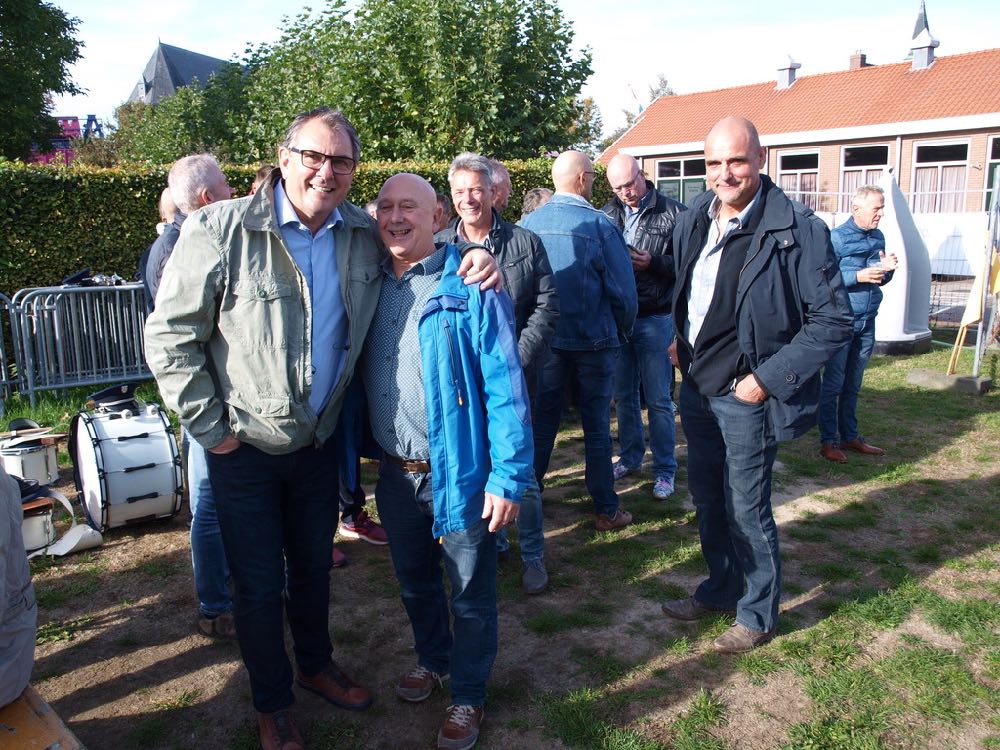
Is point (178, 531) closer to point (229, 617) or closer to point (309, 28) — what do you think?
point (229, 617)

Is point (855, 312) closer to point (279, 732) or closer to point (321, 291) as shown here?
point (321, 291)

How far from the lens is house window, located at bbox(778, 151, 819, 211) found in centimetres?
2484

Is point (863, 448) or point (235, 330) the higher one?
point (235, 330)

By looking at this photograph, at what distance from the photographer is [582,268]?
14.1 feet

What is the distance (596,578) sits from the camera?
4102 millimetres

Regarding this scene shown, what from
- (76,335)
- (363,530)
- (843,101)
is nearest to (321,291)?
(363,530)

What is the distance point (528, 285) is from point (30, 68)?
93.3ft

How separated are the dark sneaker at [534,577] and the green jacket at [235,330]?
5.96 ft

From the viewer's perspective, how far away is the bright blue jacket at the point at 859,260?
5.93m

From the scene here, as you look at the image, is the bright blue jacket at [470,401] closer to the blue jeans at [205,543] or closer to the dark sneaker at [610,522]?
the blue jeans at [205,543]

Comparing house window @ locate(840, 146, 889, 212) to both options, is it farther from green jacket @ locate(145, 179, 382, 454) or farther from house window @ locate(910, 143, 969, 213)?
green jacket @ locate(145, 179, 382, 454)

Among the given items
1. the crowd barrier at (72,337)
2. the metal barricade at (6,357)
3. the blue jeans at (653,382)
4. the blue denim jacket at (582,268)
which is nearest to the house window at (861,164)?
the blue jeans at (653,382)

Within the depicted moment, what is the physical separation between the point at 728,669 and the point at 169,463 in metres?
3.13

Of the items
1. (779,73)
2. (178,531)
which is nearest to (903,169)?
(779,73)
